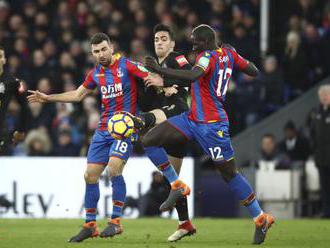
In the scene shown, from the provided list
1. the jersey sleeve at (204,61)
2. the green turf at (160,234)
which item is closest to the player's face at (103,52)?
the jersey sleeve at (204,61)

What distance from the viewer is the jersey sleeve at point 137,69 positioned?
37.3 ft

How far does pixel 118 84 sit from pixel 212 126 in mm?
1239

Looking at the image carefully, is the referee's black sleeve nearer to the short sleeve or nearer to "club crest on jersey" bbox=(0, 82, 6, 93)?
the short sleeve

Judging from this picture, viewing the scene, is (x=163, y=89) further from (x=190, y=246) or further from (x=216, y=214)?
(x=216, y=214)

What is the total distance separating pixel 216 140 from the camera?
10.7m

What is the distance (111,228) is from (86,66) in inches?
358

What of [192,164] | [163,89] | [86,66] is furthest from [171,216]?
[163,89]

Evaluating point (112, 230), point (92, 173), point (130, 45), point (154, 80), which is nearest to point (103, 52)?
point (154, 80)

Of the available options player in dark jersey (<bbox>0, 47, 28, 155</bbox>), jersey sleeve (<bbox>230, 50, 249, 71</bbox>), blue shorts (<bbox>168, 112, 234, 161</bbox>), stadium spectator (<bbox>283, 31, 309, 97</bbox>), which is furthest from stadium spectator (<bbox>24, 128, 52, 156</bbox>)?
jersey sleeve (<bbox>230, 50, 249, 71</bbox>)

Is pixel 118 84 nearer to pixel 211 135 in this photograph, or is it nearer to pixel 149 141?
pixel 149 141

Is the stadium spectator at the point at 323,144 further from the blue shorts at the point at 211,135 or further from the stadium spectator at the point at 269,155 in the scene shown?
the blue shorts at the point at 211,135

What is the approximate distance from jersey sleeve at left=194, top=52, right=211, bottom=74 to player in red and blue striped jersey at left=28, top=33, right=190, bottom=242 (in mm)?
897

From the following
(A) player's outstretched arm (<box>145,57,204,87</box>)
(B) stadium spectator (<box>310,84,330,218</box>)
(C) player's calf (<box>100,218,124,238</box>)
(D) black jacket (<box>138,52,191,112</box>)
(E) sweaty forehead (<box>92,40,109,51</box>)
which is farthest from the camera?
(B) stadium spectator (<box>310,84,330,218</box>)

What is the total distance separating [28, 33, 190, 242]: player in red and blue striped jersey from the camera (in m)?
11.3
